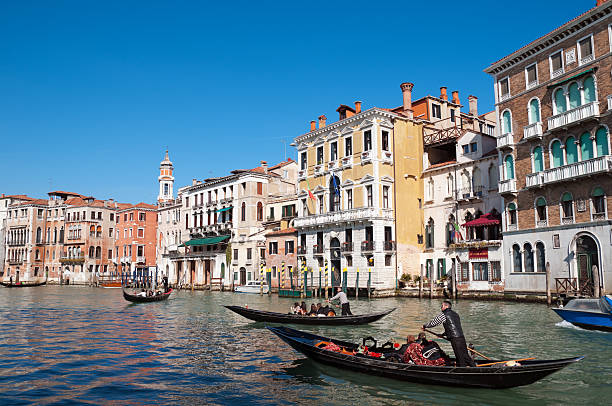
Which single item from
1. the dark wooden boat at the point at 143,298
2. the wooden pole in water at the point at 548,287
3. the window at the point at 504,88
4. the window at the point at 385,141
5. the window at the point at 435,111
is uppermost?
the window at the point at 435,111

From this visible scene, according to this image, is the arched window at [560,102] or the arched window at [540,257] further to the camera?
the arched window at [540,257]

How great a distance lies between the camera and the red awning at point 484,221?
30094 millimetres

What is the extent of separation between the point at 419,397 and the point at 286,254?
33598 millimetres

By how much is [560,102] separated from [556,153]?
258cm

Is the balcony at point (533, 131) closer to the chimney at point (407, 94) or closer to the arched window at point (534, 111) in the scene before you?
the arched window at point (534, 111)

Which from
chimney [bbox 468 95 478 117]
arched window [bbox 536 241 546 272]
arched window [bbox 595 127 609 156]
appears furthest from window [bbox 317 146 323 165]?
arched window [bbox 595 127 609 156]

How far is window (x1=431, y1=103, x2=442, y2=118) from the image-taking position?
127 feet

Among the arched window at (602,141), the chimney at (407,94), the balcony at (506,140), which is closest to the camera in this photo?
the arched window at (602,141)

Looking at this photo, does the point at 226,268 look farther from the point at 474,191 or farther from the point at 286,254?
the point at 474,191

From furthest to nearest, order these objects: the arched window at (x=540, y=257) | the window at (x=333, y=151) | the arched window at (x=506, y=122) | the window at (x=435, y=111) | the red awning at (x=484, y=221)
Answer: the window at (x=333, y=151) → the window at (x=435, y=111) → the red awning at (x=484, y=221) → the arched window at (x=506, y=122) → the arched window at (x=540, y=257)

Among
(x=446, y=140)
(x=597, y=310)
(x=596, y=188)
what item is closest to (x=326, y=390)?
(x=597, y=310)

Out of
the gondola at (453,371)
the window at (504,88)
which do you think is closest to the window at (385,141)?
the window at (504,88)

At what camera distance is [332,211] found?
3850cm

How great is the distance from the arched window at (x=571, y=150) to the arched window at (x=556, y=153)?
1.17 ft
